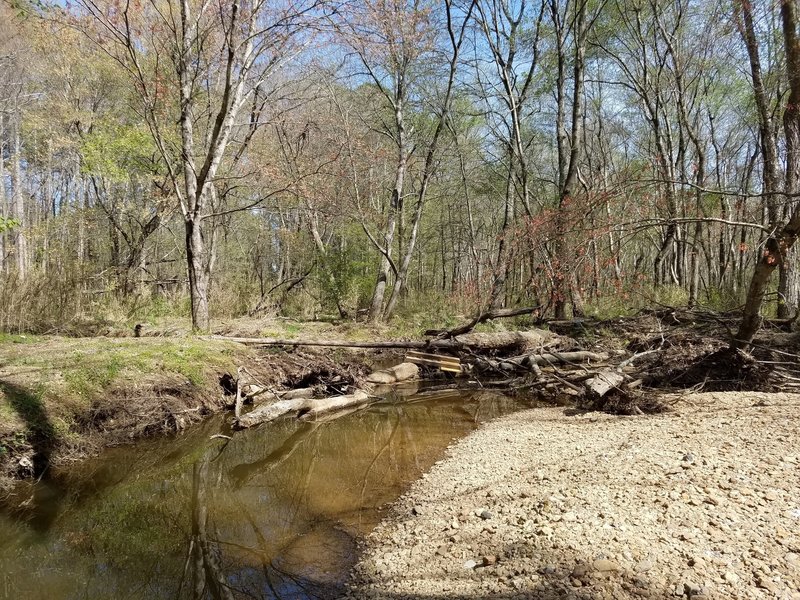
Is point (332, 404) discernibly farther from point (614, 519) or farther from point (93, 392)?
point (614, 519)

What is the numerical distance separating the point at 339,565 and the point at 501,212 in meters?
28.5

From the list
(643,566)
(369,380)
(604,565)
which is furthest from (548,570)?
(369,380)

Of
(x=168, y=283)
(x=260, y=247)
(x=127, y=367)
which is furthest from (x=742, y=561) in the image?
(x=260, y=247)

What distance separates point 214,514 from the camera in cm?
427

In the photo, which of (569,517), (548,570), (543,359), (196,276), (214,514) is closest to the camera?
(548,570)

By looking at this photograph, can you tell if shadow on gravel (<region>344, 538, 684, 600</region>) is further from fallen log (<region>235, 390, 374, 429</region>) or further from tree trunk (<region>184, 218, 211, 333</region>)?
tree trunk (<region>184, 218, 211, 333</region>)

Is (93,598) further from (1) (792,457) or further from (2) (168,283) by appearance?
(2) (168,283)

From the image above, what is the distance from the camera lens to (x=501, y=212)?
98.5 feet

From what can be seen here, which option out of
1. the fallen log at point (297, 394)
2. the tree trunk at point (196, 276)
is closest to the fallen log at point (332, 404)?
the fallen log at point (297, 394)

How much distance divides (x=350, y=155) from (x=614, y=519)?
12.9 metres

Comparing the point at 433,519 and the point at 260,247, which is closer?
the point at 433,519

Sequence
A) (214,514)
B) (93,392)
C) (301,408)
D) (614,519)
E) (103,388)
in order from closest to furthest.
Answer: (614,519), (214,514), (93,392), (103,388), (301,408)

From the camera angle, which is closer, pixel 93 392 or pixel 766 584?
pixel 766 584

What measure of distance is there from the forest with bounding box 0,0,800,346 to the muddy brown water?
333 centimetres
